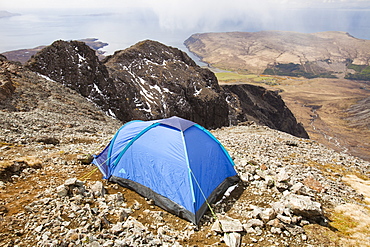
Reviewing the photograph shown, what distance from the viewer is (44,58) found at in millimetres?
32406

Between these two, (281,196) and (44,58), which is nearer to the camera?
(281,196)

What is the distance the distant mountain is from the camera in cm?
3444

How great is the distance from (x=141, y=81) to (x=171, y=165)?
41.8 metres

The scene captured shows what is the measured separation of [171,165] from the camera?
8609 millimetres

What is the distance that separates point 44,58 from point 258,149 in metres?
32.3

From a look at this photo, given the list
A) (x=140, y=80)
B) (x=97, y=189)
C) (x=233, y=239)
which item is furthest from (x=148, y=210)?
(x=140, y=80)

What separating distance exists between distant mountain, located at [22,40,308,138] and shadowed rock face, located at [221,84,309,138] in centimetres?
410

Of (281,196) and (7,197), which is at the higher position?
(7,197)

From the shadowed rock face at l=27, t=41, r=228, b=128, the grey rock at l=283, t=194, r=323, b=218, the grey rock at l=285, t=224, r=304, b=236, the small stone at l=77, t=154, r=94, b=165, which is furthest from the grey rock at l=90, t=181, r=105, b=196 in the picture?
the shadowed rock face at l=27, t=41, r=228, b=128

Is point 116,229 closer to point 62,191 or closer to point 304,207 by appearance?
point 62,191

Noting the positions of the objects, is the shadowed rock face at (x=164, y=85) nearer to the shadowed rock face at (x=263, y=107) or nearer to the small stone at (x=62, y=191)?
the shadowed rock face at (x=263, y=107)

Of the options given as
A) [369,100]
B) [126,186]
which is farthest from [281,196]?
[369,100]

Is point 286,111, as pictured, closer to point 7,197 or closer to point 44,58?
point 44,58

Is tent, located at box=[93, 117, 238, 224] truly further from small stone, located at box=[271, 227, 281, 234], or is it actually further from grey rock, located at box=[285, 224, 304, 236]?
grey rock, located at box=[285, 224, 304, 236]
